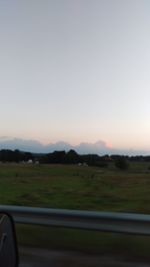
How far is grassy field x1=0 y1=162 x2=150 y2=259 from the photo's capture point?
7027 mm

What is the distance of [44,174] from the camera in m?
25.1

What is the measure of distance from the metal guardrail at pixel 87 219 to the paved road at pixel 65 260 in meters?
0.37

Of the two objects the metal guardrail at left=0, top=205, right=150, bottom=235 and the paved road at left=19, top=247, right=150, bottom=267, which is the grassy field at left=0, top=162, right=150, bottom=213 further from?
the paved road at left=19, top=247, right=150, bottom=267

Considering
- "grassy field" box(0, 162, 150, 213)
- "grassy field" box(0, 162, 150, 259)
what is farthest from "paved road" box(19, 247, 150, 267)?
"grassy field" box(0, 162, 150, 213)

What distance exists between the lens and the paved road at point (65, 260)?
612 cm

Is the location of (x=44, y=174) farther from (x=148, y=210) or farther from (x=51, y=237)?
(x=51, y=237)

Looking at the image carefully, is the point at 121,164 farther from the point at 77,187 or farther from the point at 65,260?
the point at 65,260

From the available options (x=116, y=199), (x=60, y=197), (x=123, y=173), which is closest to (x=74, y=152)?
(x=123, y=173)

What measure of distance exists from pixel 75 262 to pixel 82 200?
853 cm

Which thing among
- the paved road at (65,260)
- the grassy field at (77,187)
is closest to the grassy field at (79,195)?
the grassy field at (77,187)

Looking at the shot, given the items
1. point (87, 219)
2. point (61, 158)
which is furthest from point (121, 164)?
point (87, 219)

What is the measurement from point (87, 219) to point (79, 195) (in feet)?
31.3

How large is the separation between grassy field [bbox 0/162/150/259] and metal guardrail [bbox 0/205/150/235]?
1.60ft

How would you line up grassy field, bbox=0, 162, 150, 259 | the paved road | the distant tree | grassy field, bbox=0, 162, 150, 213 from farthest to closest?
the distant tree
grassy field, bbox=0, 162, 150, 213
grassy field, bbox=0, 162, 150, 259
the paved road
